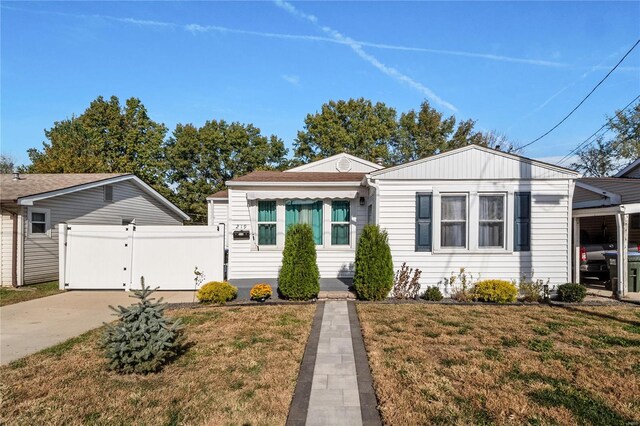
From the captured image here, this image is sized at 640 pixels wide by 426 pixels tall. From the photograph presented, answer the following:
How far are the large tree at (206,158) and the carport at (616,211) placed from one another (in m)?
26.9

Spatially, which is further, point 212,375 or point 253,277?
point 253,277

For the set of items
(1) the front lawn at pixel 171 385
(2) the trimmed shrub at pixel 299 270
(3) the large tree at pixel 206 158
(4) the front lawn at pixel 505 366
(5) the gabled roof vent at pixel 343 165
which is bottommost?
(1) the front lawn at pixel 171 385

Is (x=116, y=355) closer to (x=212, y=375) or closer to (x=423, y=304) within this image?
(x=212, y=375)

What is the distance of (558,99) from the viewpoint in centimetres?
1286

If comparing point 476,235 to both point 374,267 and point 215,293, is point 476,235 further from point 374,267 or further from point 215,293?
point 215,293

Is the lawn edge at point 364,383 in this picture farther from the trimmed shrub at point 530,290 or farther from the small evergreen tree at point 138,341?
the trimmed shrub at point 530,290

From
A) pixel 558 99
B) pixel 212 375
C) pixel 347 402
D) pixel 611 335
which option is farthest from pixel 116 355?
pixel 558 99

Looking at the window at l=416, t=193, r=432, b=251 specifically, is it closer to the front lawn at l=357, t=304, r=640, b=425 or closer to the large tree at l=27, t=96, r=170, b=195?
the front lawn at l=357, t=304, r=640, b=425

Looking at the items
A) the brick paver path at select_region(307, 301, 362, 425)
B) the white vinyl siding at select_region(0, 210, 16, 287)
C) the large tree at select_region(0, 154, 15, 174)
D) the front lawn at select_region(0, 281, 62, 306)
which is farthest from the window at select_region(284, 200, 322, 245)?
the large tree at select_region(0, 154, 15, 174)

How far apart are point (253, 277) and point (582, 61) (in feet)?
43.6

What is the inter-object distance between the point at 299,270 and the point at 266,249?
8.84 feet

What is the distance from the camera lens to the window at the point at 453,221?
8.73 meters

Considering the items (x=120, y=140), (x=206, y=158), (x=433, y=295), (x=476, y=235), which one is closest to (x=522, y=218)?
(x=476, y=235)

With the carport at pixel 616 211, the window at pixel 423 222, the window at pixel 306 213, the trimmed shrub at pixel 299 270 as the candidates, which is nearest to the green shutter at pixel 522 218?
the carport at pixel 616 211
